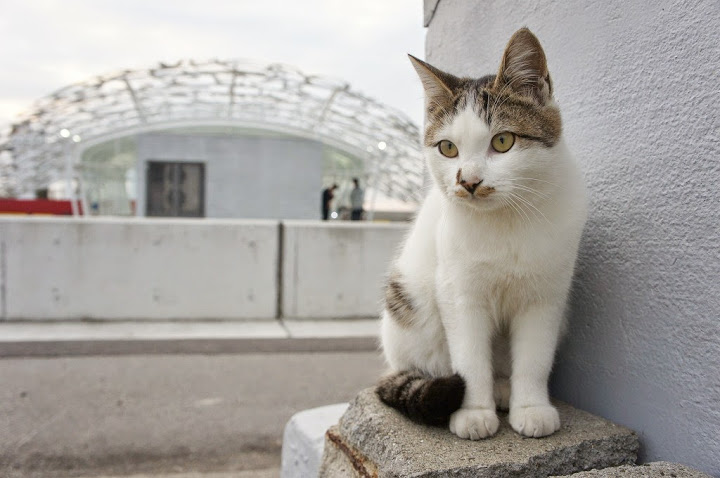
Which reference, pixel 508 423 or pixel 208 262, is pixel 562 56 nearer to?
pixel 508 423

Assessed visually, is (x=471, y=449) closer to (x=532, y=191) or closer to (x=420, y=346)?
→ (x=420, y=346)

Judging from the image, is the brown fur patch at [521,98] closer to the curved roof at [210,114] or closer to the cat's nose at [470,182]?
the cat's nose at [470,182]

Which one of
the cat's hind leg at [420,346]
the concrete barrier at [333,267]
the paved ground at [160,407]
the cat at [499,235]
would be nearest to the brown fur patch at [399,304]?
the cat's hind leg at [420,346]

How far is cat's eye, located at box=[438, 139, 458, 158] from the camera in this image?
1647 millimetres

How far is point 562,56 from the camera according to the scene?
2.01 meters

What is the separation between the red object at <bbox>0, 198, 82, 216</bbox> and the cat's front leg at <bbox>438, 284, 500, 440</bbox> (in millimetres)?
19442

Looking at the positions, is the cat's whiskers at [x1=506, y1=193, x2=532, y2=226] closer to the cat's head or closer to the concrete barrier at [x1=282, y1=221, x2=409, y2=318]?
the cat's head

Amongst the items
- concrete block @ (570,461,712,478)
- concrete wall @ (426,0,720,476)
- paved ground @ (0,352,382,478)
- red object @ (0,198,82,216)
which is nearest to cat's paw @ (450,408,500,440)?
concrete block @ (570,461,712,478)

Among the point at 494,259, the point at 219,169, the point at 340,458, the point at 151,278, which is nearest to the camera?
the point at 494,259

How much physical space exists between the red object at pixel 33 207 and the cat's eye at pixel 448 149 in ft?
63.8

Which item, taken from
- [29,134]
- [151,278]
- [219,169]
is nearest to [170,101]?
[219,169]

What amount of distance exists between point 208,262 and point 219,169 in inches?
517

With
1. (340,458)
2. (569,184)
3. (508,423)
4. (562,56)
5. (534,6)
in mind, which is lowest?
(340,458)

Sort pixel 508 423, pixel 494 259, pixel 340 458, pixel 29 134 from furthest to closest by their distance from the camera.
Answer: pixel 29 134
pixel 340 458
pixel 508 423
pixel 494 259
